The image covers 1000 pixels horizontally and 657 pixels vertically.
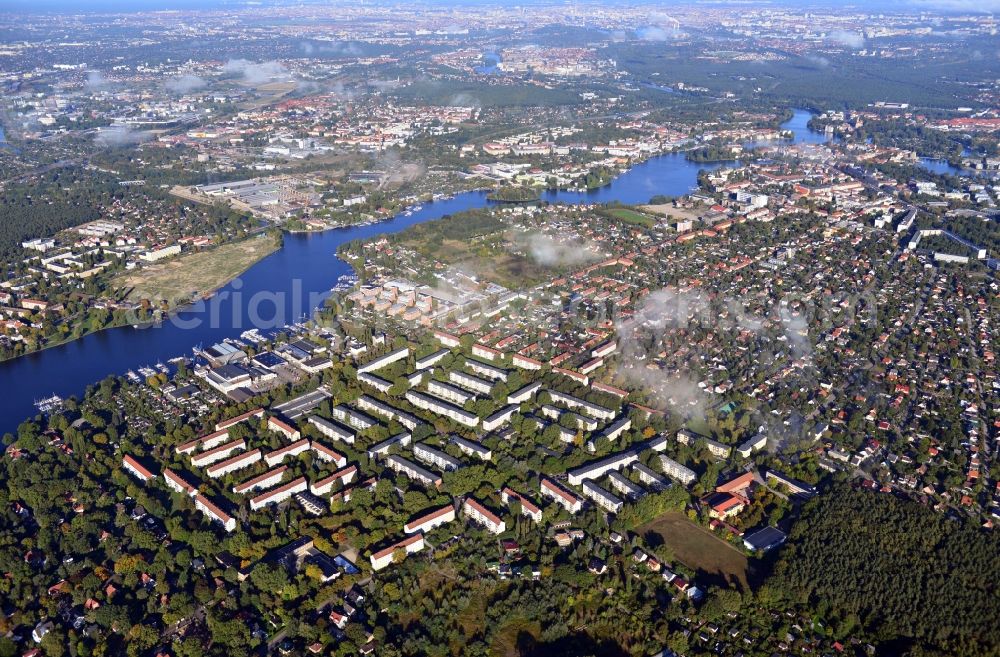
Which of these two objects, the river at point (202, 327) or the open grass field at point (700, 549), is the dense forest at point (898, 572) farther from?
the river at point (202, 327)

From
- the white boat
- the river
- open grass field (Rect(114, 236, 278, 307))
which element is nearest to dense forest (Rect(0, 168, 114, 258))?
open grass field (Rect(114, 236, 278, 307))

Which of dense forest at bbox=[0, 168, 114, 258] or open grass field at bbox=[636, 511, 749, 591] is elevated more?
open grass field at bbox=[636, 511, 749, 591]

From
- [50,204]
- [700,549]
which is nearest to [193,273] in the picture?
[50,204]

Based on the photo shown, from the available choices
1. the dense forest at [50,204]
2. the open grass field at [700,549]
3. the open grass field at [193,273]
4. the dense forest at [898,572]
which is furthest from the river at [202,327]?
the dense forest at [898,572]

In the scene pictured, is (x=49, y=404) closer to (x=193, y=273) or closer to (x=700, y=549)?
(x=193, y=273)

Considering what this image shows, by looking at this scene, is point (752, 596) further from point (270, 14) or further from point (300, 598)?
point (270, 14)

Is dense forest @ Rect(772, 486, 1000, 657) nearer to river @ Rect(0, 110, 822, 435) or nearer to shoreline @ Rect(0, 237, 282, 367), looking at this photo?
river @ Rect(0, 110, 822, 435)
